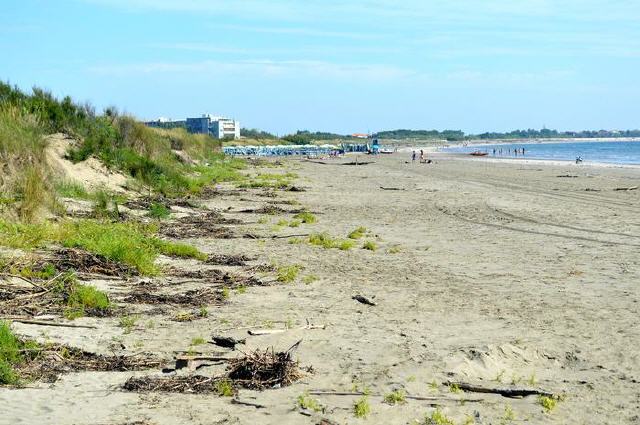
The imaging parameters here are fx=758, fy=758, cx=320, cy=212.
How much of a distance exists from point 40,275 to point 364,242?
287 inches

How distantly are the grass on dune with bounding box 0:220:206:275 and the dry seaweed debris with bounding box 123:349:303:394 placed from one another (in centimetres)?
445

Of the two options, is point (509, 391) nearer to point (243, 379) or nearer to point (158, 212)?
point (243, 379)

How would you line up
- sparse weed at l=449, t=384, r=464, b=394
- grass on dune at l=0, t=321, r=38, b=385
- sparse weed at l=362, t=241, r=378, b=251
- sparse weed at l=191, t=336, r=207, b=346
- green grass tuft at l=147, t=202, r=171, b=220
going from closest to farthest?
grass on dune at l=0, t=321, r=38, b=385 → sparse weed at l=449, t=384, r=464, b=394 → sparse weed at l=191, t=336, r=207, b=346 → sparse weed at l=362, t=241, r=378, b=251 → green grass tuft at l=147, t=202, r=171, b=220

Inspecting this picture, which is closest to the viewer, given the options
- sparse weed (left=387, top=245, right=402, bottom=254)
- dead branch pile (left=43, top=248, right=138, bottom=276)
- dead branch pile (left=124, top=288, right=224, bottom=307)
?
dead branch pile (left=124, top=288, right=224, bottom=307)

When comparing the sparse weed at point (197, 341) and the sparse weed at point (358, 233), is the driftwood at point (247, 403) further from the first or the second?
the sparse weed at point (358, 233)

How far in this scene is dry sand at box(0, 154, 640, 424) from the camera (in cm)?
589

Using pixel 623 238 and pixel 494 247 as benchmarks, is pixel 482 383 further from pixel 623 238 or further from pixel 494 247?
pixel 623 238

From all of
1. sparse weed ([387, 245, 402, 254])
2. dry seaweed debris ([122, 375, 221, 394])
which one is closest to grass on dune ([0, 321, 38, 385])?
dry seaweed debris ([122, 375, 221, 394])

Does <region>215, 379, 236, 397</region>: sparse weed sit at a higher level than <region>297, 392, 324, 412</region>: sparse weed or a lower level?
higher

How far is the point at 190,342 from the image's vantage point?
764cm

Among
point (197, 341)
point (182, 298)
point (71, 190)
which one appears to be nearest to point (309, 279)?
point (182, 298)

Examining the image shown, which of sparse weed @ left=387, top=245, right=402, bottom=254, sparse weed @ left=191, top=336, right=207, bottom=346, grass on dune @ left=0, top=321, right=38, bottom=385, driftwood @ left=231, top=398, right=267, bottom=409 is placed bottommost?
sparse weed @ left=387, top=245, right=402, bottom=254

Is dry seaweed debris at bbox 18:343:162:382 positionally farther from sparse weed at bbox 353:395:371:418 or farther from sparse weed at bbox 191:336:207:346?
sparse weed at bbox 353:395:371:418

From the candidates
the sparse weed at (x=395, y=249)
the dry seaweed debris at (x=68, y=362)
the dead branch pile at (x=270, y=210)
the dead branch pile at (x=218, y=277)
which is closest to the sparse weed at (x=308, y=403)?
the dry seaweed debris at (x=68, y=362)
